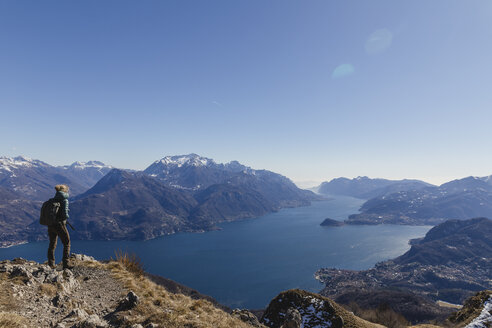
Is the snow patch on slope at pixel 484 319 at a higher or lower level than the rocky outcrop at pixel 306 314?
higher

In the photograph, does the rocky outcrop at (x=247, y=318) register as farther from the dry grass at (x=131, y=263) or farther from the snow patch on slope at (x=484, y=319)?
the snow patch on slope at (x=484, y=319)

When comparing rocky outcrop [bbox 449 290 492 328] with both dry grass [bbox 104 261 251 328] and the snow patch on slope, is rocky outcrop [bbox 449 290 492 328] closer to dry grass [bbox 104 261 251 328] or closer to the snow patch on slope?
the snow patch on slope

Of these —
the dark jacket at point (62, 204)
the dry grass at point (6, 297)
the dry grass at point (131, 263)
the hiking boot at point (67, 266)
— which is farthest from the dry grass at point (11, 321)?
the dry grass at point (131, 263)

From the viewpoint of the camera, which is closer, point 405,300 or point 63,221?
point 63,221

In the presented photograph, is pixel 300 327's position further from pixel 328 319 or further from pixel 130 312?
pixel 130 312

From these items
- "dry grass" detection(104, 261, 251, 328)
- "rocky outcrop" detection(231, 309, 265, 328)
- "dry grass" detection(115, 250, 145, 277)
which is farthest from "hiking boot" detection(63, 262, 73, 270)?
"rocky outcrop" detection(231, 309, 265, 328)

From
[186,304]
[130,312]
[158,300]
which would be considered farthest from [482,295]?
[130,312]

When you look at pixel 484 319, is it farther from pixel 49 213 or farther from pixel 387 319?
pixel 387 319

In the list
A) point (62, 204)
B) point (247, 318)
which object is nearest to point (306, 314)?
point (247, 318)
